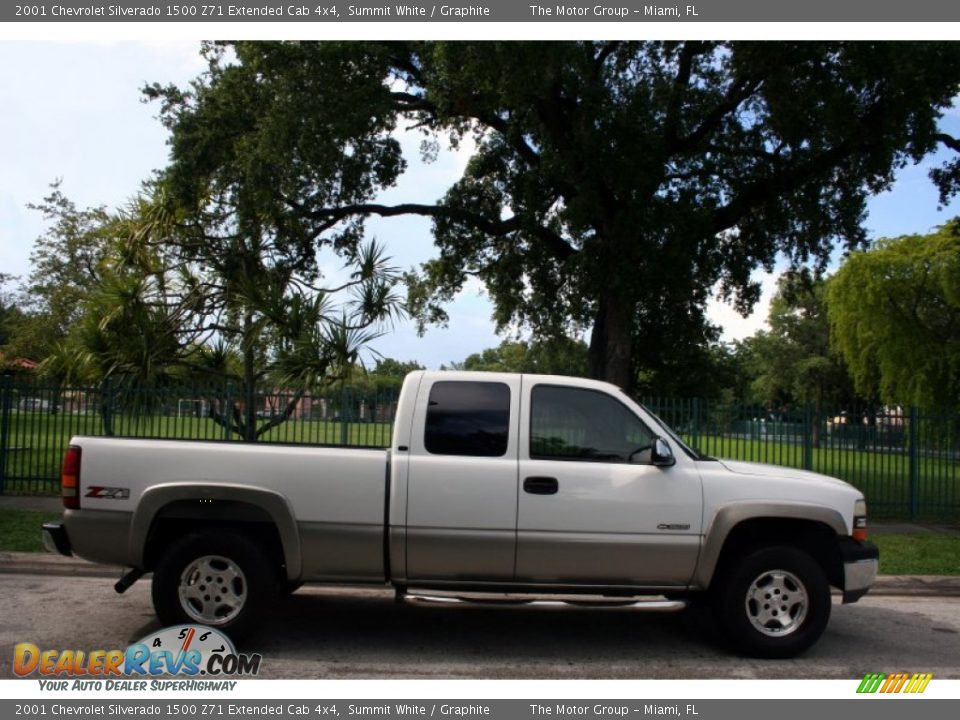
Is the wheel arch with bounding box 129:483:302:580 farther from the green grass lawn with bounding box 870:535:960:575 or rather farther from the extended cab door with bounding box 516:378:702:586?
the green grass lawn with bounding box 870:535:960:575

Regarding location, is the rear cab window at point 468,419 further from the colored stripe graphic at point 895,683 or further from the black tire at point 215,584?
the colored stripe graphic at point 895,683

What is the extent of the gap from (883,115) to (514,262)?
801 cm


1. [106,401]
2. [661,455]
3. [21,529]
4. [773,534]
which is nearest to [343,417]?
[106,401]

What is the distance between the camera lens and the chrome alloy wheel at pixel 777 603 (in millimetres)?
6004

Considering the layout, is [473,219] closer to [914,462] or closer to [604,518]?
[914,462]

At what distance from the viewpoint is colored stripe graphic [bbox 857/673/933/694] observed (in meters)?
5.57

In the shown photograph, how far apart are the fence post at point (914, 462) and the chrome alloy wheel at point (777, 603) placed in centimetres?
918

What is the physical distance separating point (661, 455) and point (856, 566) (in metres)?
1.63

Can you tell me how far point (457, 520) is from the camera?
19.1ft

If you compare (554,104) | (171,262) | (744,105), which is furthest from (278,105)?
(744,105)

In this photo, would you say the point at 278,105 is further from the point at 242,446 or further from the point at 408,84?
the point at 242,446

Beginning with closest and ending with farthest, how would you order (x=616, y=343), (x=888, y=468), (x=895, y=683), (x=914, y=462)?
(x=895, y=683), (x=914, y=462), (x=888, y=468), (x=616, y=343)

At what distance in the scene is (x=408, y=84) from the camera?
705 inches

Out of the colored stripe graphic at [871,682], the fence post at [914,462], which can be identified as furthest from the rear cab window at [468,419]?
the fence post at [914,462]
